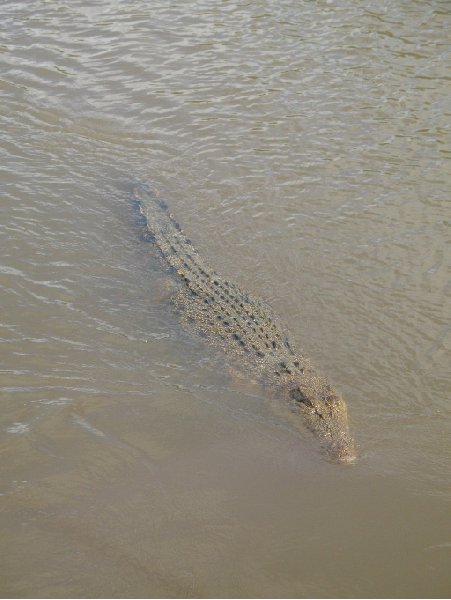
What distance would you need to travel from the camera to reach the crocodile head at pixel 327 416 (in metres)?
5.09

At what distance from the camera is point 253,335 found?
6.11 m

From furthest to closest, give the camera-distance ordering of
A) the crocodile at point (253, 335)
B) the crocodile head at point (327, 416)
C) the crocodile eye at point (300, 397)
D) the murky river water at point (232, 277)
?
1. the crocodile eye at point (300, 397)
2. the crocodile at point (253, 335)
3. the crocodile head at point (327, 416)
4. the murky river water at point (232, 277)

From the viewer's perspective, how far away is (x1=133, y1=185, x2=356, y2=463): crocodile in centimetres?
533

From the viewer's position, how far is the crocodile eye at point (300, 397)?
5445 mm

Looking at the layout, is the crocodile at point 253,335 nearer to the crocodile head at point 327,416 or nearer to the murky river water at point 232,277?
the crocodile head at point 327,416

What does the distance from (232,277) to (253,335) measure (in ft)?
3.65

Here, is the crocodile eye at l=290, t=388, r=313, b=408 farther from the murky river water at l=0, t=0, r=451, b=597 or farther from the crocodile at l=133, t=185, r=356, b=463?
the murky river water at l=0, t=0, r=451, b=597

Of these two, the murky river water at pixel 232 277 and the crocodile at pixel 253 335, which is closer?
the murky river water at pixel 232 277

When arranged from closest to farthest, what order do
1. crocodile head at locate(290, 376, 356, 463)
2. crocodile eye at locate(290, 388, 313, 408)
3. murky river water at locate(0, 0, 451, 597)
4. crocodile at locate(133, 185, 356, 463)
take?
murky river water at locate(0, 0, 451, 597)
crocodile head at locate(290, 376, 356, 463)
crocodile at locate(133, 185, 356, 463)
crocodile eye at locate(290, 388, 313, 408)

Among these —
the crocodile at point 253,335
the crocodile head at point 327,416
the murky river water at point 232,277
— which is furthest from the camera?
the crocodile at point 253,335

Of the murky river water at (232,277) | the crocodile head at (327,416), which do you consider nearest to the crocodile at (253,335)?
the crocodile head at (327,416)

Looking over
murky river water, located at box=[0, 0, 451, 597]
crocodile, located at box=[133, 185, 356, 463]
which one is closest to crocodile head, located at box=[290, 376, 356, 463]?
Result: crocodile, located at box=[133, 185, 356, 463]

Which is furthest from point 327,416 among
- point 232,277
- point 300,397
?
point 232,277

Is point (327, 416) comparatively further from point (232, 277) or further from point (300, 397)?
point (232, 277)
